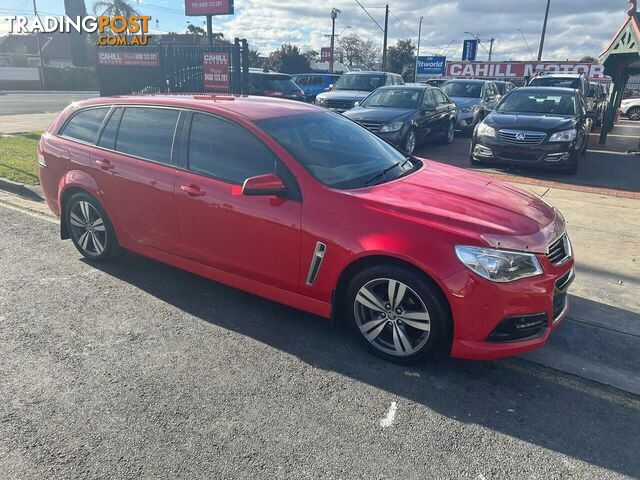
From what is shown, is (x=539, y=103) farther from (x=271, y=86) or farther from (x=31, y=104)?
(x=31, y=104)

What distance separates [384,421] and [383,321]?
2.35 ft

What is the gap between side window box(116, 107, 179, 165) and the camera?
13.7ft

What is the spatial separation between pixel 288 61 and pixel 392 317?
5499 cm

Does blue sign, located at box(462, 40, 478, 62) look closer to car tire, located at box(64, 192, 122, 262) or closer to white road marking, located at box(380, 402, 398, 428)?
car tire, located at box(64, 192, 122, 262)

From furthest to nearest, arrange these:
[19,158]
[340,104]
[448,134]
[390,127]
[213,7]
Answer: [213,7]
[340,104]
[448,134]
[390,127]
[19,158]

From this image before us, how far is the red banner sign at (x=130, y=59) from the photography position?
50.5 ft

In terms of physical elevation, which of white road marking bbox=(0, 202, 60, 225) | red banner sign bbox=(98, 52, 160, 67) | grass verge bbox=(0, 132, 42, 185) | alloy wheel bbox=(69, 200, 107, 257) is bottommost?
white road marking bbox=(0, 202, 60, 225)

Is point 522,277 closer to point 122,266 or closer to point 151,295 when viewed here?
point 151,295

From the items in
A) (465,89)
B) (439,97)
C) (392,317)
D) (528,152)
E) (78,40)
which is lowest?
(392,317)

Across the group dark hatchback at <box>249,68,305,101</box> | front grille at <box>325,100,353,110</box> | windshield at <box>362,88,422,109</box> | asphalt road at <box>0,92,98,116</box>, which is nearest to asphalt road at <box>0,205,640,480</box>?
windshield at <box>362,88,422,109</box>

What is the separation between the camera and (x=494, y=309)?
9.73 feet

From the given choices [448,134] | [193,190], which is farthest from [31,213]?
[448,134]

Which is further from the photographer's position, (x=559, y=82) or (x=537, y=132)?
(x=559, y=82)

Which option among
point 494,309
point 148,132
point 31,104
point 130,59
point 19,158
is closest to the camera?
point 494,309
